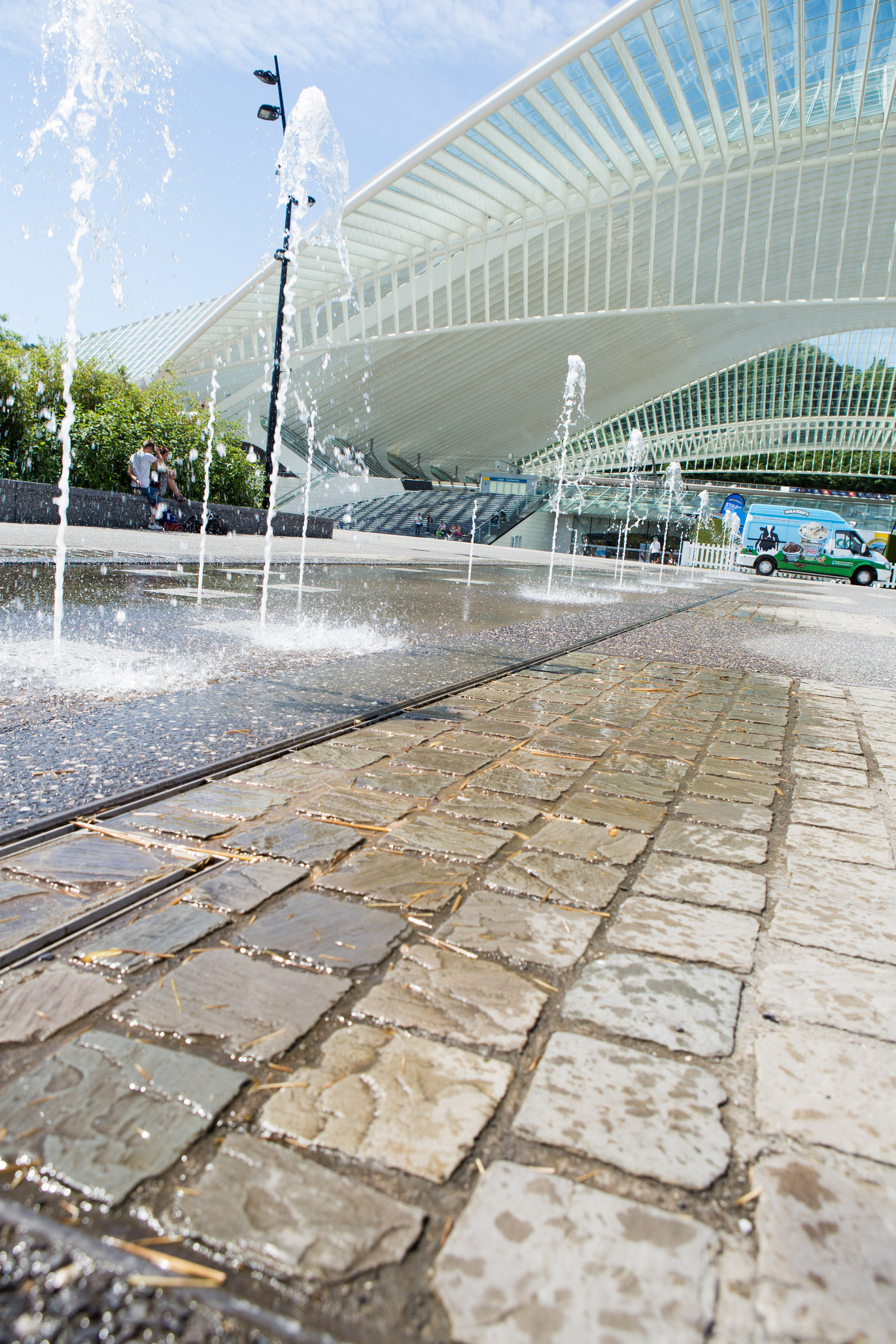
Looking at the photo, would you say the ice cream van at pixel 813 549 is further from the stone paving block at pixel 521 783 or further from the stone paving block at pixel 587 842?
the stone paving block at pixel 587 842

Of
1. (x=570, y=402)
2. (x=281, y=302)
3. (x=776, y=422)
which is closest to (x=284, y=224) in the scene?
(x=281, y=302)

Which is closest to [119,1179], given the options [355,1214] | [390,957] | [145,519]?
[355,1214]

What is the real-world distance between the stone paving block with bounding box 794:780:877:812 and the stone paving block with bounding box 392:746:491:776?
1.21 meters

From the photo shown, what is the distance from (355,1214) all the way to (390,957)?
27.2 inches

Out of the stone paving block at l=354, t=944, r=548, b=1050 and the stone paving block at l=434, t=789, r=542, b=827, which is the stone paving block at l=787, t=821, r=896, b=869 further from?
the stone paving block at l=354, t=944, r=548, b=1050

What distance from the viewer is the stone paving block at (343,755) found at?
3.29m

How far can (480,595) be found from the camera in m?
11.5

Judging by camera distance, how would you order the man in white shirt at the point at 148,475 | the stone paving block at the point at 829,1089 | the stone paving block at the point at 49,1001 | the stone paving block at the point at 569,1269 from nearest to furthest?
the stone paving block at the point at 569,1269, the stone paving block at the point at 829,1089, the stone paving block at the point at 49,1001, the man in white shirt at the point at 148,475

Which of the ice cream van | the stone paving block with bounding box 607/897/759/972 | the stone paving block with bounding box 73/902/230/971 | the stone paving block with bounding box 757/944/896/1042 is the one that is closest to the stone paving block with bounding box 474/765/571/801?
the stone paving block with bounding box 607/897/759/972

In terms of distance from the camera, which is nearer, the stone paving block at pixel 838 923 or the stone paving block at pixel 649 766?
the stone paving block at pixel 838 923

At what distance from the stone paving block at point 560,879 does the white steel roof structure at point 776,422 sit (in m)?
67.3

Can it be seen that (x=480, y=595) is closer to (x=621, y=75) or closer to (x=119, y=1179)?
(x=119, y=1179)

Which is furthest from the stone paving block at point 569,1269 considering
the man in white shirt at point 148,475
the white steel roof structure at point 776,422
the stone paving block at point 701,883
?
the white steel roof structure at point 776,422

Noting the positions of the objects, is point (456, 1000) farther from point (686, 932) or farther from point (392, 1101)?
point (686, 932)
